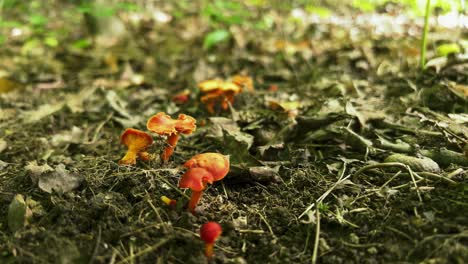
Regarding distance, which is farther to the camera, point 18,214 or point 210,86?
point 210,86

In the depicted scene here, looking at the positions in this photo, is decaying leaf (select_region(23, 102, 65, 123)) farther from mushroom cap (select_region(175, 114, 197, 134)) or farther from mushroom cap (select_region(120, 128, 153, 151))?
mushroom cap (select_region(175, 114, 197, 134))

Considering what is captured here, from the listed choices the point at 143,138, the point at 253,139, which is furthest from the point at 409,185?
the point at 143,138

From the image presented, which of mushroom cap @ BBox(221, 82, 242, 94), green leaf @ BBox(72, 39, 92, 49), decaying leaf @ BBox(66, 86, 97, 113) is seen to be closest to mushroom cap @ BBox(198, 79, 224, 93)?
mushroom cap @ BBox(221, 82, 242, 94)

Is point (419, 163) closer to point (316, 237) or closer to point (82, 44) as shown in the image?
point (316, 237)

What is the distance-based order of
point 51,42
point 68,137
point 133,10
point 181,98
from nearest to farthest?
1. point 68,137
2. point 181,98
3. point 133,10
4. point 51,42

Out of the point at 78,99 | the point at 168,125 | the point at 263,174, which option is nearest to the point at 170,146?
the point at 168,125

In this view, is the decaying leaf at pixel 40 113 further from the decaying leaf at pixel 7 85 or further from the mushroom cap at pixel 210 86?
the mushroom cap at pixel 210 86

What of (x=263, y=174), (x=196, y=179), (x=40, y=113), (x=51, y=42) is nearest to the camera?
(x=196, y=179)

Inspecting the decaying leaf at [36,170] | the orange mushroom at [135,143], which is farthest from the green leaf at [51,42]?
the orange mushroom at [135,143]
